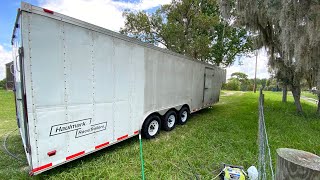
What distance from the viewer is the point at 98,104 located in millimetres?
3604

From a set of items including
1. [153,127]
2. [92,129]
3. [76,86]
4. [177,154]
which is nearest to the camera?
[76,86]

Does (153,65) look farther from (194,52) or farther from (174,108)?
(194,52)

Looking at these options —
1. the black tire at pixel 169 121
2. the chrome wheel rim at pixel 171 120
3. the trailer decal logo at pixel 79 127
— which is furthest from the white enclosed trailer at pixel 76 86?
the chrome wheel rim at pixel 171 120

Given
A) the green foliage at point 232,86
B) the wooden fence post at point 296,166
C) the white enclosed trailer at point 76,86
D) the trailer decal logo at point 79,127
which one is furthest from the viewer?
the green foliage at point 232,86

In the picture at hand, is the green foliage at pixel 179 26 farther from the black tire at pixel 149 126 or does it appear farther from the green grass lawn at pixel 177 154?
the black tire at pixel 149 126

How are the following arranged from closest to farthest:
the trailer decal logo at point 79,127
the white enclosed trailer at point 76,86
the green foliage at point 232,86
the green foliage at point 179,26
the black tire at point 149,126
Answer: the white enclosed trailer at point 76,86 → the trailer decal logo at point 79,127 → the black tire at point 149,126 → the green foliage at point 179,26 → the green foliage at point 232,86

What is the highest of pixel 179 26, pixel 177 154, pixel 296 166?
pixel 179 26

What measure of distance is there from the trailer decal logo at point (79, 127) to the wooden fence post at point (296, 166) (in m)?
3.05

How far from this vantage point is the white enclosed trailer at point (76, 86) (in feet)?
8.73

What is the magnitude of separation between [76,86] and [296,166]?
3.17 metres

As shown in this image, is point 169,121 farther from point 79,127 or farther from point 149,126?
point 79,127

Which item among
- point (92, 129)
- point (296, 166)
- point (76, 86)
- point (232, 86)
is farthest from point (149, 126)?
point (232, 86)

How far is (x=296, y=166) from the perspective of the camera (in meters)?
0.99

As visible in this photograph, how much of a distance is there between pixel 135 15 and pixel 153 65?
407 inches
